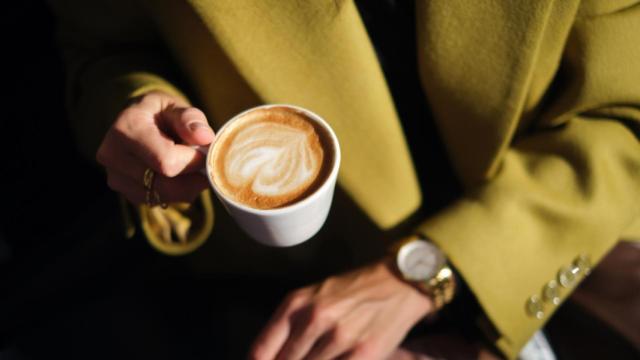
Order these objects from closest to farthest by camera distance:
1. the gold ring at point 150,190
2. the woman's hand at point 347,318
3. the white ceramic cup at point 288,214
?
the white ceramic cup at point 288,214 → the gold ring at point 150,190 → the woman's hand at point 347,318

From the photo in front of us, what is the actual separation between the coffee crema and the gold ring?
14 cm

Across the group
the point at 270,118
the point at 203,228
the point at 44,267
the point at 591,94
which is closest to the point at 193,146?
the point at 270,118

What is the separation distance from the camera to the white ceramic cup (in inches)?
28.2

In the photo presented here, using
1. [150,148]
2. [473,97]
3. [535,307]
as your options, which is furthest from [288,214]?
[535,307]

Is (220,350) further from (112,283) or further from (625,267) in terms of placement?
(625,267)

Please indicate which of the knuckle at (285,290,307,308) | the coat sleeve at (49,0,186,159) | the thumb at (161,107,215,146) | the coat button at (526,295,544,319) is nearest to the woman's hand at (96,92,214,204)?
the thumb at (161,107,215,146)

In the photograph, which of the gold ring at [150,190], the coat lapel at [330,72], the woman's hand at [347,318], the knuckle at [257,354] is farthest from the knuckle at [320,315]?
the gold ring at [150,190]

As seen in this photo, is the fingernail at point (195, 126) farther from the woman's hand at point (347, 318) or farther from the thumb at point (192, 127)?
the woman's hand at point (347, 318)

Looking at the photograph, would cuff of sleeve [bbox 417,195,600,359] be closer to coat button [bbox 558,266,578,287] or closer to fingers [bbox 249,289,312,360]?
coat button [bbox 558,266,578,287]

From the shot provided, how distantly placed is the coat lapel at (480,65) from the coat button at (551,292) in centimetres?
24

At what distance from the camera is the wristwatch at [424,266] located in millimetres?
995

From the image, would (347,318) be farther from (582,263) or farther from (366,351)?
(582,263)

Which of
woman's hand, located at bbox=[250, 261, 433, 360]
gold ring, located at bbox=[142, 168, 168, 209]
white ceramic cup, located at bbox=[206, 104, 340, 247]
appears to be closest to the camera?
white ceramic cup, located at bbox=[206, 104, 340, 247]

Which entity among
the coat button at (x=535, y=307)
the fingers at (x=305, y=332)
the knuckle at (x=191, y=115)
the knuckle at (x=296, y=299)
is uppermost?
the knuckle at (x=191, y=115)
